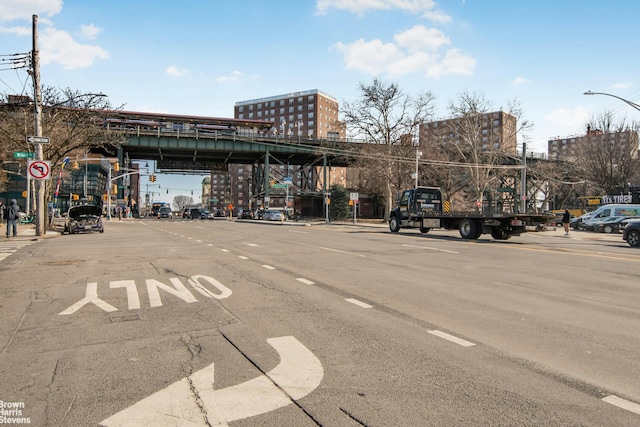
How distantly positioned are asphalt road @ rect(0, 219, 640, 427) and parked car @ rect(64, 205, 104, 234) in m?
19.1

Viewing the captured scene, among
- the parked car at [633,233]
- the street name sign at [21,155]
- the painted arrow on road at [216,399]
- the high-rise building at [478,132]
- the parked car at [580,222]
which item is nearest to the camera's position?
the painted arrow on road at [216,399]

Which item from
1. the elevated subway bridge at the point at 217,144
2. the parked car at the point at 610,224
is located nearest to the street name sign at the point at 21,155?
the elevated subway bridge at the point at 217,144

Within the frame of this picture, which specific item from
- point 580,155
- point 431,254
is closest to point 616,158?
point 580,155

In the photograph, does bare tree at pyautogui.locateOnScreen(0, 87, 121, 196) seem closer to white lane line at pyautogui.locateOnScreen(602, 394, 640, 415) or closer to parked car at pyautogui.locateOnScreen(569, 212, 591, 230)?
white lane line at pyautogui.locateOnScreen(602, 394, 640, 415)

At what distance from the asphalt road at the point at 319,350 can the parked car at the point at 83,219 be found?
19.1 metres

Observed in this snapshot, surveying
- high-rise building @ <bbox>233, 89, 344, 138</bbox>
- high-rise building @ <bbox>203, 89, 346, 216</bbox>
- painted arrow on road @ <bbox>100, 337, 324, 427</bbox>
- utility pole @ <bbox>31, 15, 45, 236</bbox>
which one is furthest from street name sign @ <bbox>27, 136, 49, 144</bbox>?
high-rise building @ <bbox>233, 89, 344, 138</bbox>

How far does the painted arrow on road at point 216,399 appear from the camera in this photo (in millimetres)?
3201

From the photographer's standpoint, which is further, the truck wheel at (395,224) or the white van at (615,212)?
the white van at (615,212)

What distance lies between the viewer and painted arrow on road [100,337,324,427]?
3.20 m

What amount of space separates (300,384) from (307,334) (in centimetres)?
144

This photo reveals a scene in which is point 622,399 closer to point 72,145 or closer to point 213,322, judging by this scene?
point 213,322

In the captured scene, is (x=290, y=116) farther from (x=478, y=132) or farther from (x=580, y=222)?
(x=580, y=222)

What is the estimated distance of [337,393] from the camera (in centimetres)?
361

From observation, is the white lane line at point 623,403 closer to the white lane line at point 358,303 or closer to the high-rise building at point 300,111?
the white lane line at point 358,303
